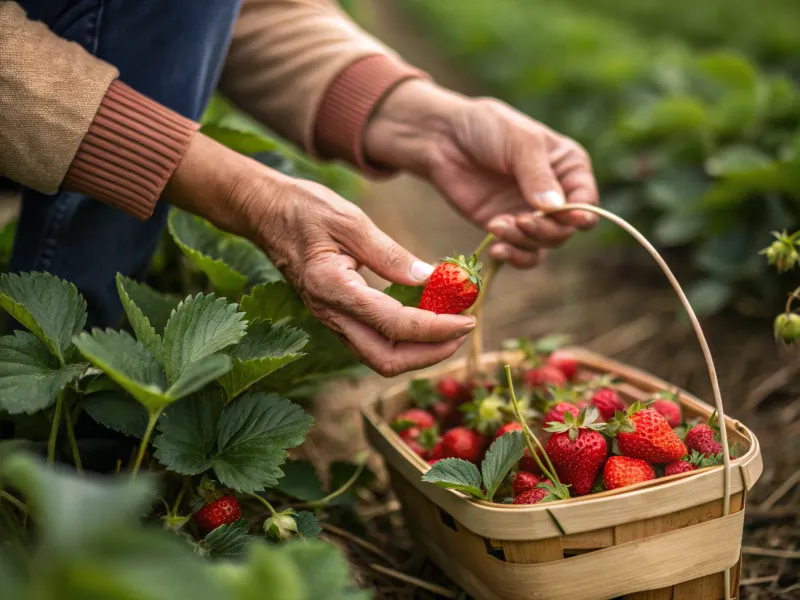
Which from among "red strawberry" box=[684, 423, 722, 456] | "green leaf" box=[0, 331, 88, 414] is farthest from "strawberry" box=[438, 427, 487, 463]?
"green leaf" box=[0, 331, 88, 414]

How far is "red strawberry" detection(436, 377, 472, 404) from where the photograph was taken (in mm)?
1425

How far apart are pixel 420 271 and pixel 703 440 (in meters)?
0.48

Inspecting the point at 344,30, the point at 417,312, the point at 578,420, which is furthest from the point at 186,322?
the point at 344,30

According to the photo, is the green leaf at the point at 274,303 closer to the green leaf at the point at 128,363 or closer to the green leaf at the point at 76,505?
the green leaf at the point at 128,363

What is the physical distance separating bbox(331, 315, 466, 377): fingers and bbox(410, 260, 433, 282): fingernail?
10 cm

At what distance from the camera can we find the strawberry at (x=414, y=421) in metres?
1.32

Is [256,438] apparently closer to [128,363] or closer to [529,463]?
[128,363]

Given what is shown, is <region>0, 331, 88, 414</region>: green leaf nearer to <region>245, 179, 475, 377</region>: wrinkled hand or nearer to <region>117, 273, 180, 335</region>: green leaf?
<region>117, 273, 180, 335</region>: green leaf

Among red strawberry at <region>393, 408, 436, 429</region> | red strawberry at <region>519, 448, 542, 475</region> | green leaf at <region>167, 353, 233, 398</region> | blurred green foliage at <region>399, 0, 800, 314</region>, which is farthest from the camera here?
blurred green foliage at <region>399, 0, 800, 314</region>

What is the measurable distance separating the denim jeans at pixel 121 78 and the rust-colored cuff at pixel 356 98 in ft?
1.06

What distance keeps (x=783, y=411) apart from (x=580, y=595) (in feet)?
3.41

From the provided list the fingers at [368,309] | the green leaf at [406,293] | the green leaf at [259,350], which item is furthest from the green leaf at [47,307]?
the green leaf at [406,293]

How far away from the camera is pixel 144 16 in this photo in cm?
133

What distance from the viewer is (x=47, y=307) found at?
104 centimetres
